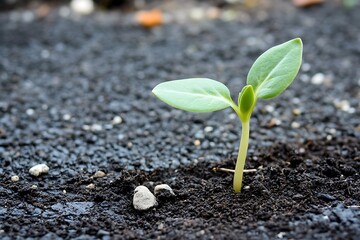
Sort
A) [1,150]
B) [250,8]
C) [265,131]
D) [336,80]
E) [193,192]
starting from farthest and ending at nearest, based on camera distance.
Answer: [250,8]
[336,80]
[265,131]
[1,150]
[193,192]

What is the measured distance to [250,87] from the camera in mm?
1149

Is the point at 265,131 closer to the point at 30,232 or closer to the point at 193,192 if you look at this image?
the point at 193,192

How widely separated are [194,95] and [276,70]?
21cm

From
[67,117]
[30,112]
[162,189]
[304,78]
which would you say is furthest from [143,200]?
[304,78]

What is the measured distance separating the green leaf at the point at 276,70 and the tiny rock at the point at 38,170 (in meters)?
0.63

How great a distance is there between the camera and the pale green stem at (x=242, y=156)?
120 cm

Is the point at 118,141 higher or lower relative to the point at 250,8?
lower

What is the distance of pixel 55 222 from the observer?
3.93ft

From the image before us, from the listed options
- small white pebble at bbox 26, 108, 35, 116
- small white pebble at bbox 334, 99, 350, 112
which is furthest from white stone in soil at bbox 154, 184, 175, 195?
small white pebble at bbox 334, 99, 350, 112

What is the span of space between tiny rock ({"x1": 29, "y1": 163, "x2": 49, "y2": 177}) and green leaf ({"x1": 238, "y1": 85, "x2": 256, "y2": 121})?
0.60 m

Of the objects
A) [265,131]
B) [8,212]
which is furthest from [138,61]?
[8,212]

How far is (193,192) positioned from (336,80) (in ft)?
3.02

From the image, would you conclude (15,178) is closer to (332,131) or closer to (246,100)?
(246,100)

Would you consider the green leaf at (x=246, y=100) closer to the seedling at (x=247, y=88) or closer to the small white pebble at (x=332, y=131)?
the seedling at (x=247, y=88)
